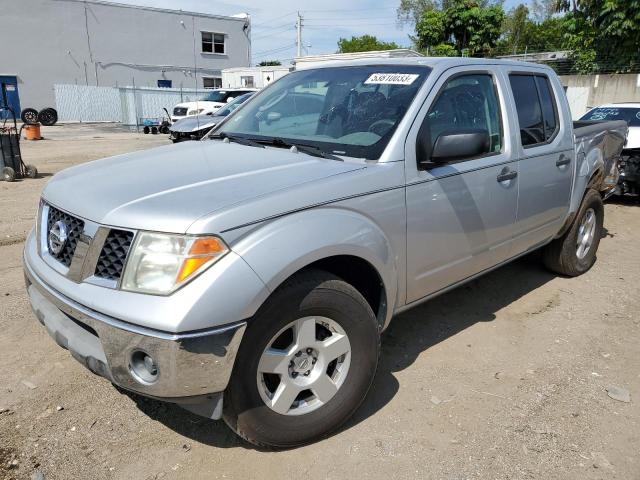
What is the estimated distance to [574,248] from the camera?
16.6ft

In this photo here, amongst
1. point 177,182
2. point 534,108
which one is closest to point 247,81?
point 534,108

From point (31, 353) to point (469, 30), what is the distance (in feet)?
100.0

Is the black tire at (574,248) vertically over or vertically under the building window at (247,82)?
under

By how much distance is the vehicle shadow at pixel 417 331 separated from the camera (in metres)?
2.89

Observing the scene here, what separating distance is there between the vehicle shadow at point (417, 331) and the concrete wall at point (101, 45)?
34912 millimetres

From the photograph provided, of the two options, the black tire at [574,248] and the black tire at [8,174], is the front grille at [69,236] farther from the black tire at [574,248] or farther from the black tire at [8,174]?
the black tire at [8,174]

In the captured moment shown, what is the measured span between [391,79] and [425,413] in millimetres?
1983

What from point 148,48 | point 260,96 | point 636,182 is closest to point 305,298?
point 260,96

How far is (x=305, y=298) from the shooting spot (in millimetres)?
2445

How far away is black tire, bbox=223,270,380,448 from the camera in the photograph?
7.64ft

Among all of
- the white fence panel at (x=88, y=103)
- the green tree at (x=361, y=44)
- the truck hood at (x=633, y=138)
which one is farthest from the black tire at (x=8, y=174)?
the green tree at (x=361, y=44)

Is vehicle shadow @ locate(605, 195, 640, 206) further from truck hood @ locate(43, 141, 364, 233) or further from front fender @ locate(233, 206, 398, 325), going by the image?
truck hood @ locate(43, 141, 364, 233)

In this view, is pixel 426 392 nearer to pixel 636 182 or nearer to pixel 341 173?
pixel 341 173

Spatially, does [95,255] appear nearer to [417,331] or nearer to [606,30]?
[417,331]
